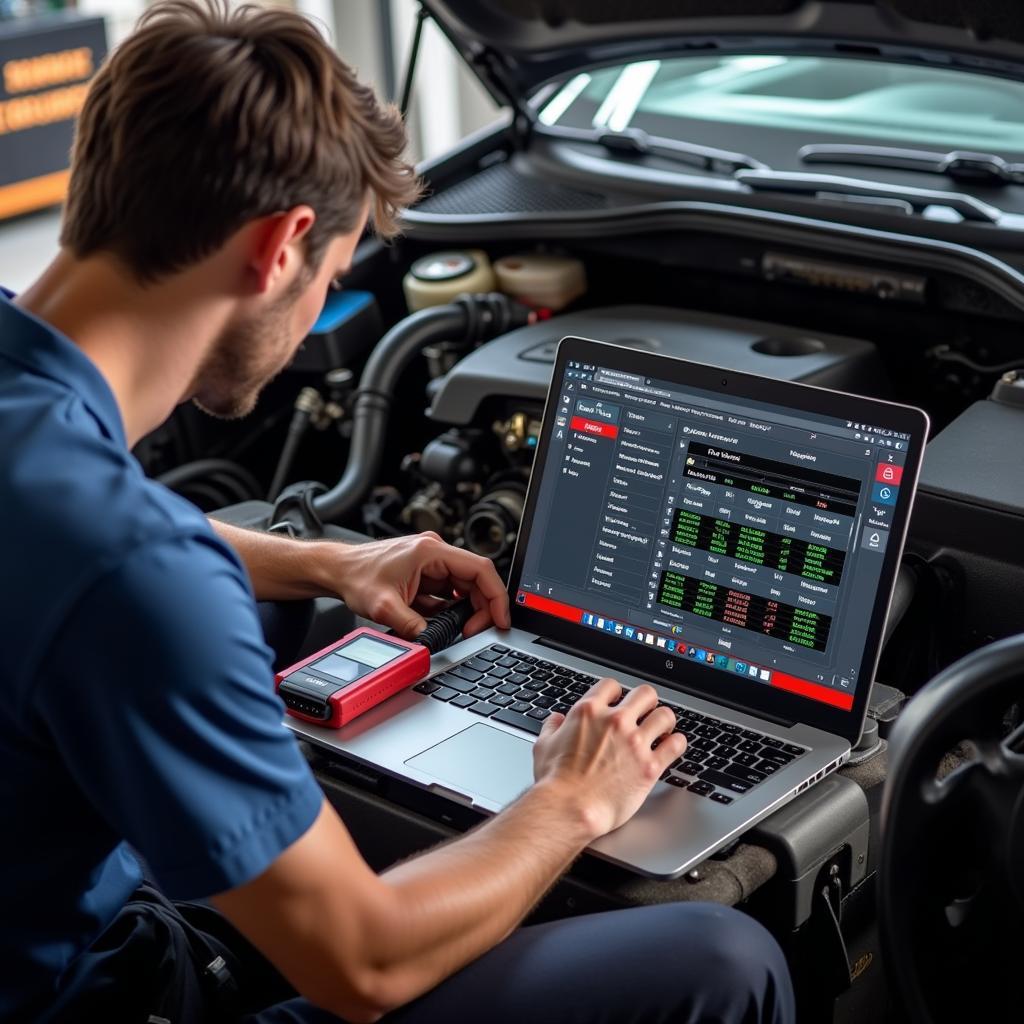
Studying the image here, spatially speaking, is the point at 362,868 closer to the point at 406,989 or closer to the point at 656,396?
the point at 406,989

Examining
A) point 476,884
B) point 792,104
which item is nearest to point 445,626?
point 476,884

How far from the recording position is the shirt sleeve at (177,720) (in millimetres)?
875

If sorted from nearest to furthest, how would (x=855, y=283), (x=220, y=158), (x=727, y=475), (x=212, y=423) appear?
(x=220, y=158), (x=727, y=475), (x=855, y=283), (x=212, y=423)

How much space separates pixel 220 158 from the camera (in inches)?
40.0

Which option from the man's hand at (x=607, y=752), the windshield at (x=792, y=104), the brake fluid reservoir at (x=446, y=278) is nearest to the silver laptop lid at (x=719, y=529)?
the man's hand at (x=607, y=752)

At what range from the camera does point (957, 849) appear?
0.93 m

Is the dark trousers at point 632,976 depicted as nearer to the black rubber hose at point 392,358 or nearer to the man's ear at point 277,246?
the man's ear at point 277,246

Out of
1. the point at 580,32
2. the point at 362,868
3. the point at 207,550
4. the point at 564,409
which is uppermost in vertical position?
the point at 580,32

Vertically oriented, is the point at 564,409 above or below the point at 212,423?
above

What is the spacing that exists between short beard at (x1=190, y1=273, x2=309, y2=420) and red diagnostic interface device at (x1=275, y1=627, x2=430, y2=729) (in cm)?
30

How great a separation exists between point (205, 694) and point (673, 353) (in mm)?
1095

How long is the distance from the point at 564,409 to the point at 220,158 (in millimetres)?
526

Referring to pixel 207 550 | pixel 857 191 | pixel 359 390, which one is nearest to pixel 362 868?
pixel 207 550

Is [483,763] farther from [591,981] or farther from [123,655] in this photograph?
[123,655]
